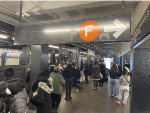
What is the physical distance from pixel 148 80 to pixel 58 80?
264cm

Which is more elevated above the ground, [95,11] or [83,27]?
[95,11]

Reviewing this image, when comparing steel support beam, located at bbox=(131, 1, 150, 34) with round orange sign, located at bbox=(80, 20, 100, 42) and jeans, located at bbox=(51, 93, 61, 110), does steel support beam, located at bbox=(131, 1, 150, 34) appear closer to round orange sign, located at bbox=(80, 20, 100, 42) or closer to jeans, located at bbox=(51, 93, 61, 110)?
round orange sign, located at bbox=(80, 20, 100, 42)

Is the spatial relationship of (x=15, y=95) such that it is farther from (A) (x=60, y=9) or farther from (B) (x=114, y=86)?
(B) (x=114, y=86)

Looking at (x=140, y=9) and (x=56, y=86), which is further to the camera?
(x=56, y=86)

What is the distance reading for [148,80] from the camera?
13.5 feet

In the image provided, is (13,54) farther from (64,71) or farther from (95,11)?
(95,11)

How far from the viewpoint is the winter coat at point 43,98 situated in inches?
156

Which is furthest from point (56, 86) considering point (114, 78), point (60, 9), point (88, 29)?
point (114, 78)

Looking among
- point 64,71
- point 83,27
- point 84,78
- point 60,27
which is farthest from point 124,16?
point 84,78

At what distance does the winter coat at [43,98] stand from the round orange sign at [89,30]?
4.60 ft

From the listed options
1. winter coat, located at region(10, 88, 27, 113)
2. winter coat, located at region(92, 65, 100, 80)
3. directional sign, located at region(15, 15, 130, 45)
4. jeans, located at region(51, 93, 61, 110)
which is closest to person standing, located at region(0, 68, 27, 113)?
winter coat, located at region(10, 88, 27, 113)

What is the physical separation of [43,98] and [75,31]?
164 cm

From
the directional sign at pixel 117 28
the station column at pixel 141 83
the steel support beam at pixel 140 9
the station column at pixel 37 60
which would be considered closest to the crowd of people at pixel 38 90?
the station column at pixel 37 60

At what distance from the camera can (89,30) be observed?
11.8 ft
